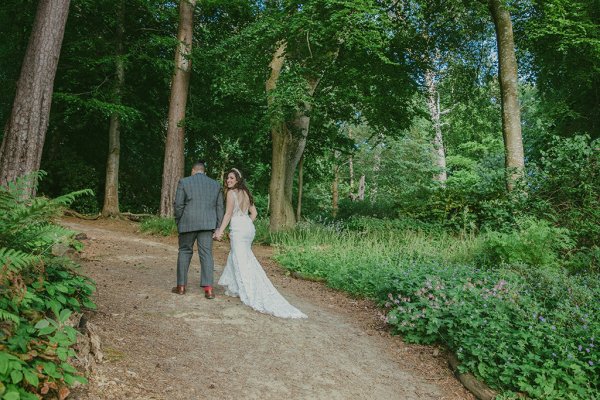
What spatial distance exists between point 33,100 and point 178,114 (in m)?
7.35

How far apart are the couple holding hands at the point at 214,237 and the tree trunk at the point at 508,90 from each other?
7.74 m

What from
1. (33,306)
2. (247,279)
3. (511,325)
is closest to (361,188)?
(247,279)

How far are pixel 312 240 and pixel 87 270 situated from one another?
5.73 meters

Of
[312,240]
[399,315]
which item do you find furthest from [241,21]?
[399,315]

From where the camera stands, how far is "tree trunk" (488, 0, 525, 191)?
12102 millimetres

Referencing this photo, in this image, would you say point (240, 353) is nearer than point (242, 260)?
Yes

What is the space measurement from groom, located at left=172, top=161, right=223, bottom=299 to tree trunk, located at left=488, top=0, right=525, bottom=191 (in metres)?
8.20

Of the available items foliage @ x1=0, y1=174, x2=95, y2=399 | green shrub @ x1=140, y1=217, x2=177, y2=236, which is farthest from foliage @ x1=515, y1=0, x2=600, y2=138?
foliage @ x1=0, y1=174, x2=95, y2=399

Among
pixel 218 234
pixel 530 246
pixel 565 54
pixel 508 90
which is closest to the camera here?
pixel 218 234

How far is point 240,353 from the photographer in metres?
5.09

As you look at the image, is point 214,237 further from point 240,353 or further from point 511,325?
point 511,325

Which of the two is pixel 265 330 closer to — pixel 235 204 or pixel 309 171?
pixel 235 204

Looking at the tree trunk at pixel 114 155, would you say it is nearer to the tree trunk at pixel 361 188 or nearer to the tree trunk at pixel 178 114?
the tree trunk at pixel 178 114

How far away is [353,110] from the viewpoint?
18609 millimetres
